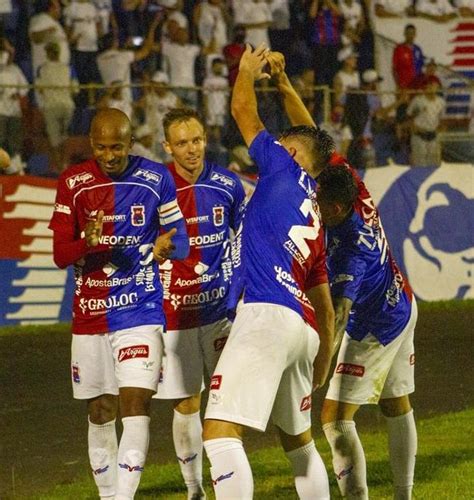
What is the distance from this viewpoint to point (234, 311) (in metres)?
6.12

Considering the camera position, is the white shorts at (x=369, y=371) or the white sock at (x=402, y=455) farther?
the white sock at (x=402, y=455)

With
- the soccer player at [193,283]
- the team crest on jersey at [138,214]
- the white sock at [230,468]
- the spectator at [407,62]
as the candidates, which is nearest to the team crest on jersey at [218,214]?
the soccer player at [193,283]

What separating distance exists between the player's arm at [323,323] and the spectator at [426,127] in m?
13.1

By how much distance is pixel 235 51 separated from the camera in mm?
20188

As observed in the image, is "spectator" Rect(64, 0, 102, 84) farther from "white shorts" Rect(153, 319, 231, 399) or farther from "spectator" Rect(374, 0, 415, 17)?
"white shorts" Rect(153, 319, 231, 399)

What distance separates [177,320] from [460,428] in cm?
345

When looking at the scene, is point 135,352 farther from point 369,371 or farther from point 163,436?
point 163,436

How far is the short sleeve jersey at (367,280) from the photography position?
6.93 meters

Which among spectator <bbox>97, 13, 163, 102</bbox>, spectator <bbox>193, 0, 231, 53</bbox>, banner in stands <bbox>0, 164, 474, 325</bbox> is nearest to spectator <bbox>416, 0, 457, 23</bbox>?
spectator <bbox>193, 0, 231, 53</bbox>

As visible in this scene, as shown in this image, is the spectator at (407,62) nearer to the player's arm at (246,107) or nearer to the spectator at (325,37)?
the spectator at (325,37)

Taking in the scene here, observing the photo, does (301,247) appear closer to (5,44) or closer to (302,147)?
(302,147)

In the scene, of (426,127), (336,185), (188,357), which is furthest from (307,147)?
(426,127)

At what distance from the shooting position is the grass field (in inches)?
330

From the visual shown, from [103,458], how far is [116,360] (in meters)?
0.58
